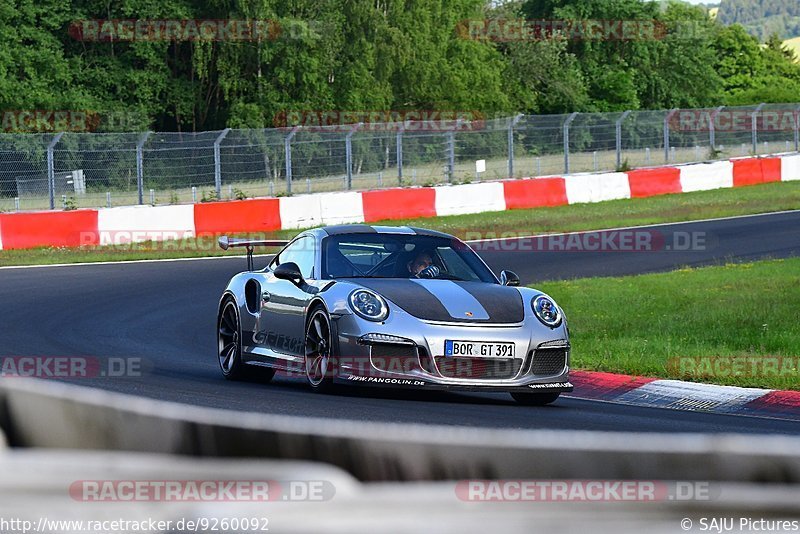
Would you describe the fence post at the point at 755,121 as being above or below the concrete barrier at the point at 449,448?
below

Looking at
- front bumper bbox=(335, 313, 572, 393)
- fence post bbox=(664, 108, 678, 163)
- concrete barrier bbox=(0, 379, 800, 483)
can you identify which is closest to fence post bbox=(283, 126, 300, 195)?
fence post bbox=(664, 108, 678, 163)

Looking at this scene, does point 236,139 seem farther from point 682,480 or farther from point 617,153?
point 682,480

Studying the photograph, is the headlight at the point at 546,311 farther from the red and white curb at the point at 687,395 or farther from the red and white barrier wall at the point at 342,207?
the red and white barrier wall at the point at 342,207

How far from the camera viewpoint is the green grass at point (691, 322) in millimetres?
10109

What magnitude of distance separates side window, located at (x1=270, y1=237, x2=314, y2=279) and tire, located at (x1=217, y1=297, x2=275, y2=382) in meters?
0.52

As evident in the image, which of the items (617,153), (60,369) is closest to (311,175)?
(617,153)

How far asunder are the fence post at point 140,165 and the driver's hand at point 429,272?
594 inches

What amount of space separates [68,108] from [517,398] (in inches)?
1614

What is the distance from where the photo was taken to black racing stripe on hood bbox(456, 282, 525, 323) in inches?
347

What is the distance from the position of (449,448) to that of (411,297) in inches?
257

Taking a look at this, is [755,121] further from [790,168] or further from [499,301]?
[499,301]

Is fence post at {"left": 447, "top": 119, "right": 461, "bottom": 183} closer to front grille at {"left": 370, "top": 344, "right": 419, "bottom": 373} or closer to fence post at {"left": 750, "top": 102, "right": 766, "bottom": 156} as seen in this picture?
fence post at {"left": 750, "top": 102, "right": 766, "bottom": 156}

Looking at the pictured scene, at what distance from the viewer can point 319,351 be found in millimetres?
9133

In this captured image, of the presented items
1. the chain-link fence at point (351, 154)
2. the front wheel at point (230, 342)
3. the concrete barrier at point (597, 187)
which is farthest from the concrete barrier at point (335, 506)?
the concrete barrier at point (597, 187)
